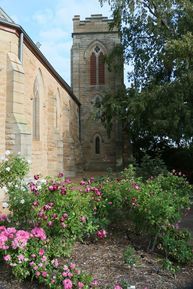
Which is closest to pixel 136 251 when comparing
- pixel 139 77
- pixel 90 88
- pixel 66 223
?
pixel 66 223

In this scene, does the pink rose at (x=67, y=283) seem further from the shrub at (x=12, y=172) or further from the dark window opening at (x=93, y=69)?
the dark window opening at (x=93, y=69)

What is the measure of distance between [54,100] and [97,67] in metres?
13.8

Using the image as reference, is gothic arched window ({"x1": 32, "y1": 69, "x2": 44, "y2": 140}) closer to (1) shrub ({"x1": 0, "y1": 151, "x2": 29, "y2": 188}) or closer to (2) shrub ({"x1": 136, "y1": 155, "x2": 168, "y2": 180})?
(2) shrub ({"x1": 136, "y1": 155, "x2": 168, "y2": 180})

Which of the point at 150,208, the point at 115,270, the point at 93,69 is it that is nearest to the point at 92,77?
the point at 93,69

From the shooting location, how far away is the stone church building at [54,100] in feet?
38.1

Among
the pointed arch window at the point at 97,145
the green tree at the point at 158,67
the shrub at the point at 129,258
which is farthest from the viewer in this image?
the pointed arch window at the point at 97,145

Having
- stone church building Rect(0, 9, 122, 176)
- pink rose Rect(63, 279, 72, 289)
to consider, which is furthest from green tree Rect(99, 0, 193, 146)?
pink rose Rect(63, 279, 72, 289)

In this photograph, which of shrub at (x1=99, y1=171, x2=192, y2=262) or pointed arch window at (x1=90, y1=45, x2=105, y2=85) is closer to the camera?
shrub at (x1=99, y1=171, x2=192, y2=262)

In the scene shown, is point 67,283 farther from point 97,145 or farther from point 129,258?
point 97,145

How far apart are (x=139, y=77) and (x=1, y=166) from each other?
52.1 ft

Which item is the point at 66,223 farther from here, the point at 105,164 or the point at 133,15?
the point at 105,164

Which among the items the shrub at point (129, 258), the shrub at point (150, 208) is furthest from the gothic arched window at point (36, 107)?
the shrub at point (129, 258)

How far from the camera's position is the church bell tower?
Answer: 2995 centimetres

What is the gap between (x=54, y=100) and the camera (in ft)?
60.2
